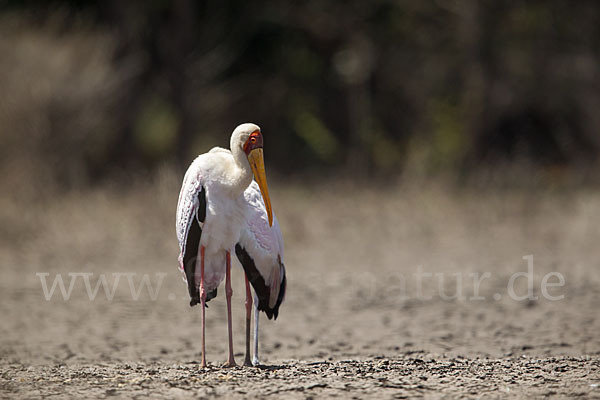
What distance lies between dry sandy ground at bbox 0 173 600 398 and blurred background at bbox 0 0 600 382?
5 centimetres

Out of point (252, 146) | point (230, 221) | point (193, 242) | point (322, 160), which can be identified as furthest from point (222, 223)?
point (322, 160)

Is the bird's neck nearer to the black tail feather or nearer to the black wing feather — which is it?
the black wing feather

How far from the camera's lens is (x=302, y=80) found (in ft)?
67.6

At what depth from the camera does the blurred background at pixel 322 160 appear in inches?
286

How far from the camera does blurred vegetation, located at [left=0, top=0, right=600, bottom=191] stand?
43.8 feet

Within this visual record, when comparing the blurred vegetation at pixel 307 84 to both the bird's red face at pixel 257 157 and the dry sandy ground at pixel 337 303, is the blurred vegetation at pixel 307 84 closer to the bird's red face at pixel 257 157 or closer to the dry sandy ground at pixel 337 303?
the dry sandy ground at pixel 337 303

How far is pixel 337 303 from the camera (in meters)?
8.08

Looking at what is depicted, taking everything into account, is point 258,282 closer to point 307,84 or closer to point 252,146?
point 252,146

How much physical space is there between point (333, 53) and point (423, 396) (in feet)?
55.7

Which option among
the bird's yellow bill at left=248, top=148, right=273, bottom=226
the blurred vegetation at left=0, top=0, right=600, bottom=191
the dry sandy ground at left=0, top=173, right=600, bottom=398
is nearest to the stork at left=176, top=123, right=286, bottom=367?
the bird's yellow bill at left=248, top=148, right=273, bottom=226

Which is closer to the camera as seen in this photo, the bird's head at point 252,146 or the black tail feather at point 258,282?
the bird's head at point 252,146

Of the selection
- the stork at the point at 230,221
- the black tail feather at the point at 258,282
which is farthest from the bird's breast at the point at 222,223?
the black tail feather at the point at 258,282

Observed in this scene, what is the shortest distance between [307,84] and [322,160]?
6.03ft

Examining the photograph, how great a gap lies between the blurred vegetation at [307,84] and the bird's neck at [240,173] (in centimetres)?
833
